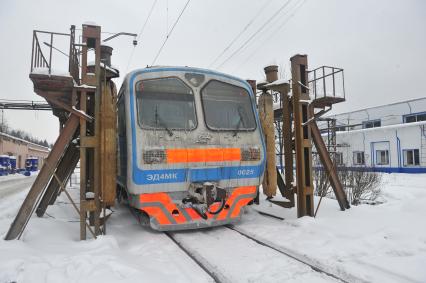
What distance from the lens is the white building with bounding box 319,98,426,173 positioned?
24781mm

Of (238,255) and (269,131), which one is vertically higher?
(269,131)

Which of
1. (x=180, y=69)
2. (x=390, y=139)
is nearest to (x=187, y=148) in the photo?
(x=180, y=69)

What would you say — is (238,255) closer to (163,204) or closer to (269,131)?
(163,204)

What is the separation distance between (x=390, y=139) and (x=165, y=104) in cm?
2528

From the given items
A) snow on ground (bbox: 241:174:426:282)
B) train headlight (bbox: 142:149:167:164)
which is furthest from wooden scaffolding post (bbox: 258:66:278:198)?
train headlight (bbox: 142:149:167:164)

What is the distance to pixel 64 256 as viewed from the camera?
4.28 m

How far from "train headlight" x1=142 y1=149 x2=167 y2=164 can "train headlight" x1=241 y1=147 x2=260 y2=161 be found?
1.60 m

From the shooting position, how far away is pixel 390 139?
26.8 meters

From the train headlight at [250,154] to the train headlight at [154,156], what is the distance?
1.60 m

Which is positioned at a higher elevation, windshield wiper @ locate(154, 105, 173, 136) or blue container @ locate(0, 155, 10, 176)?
windshield wiper @ locate(154, 105, 173, 136)

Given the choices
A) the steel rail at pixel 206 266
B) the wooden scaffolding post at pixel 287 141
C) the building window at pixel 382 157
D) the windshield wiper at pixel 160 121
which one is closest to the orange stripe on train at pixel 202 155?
the windshield wiper at pixel 160 121

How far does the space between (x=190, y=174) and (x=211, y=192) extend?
0.49 meters

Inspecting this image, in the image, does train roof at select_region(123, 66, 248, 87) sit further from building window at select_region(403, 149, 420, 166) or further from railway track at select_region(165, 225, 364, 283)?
building window at select_region(403, 149, 420, 166)

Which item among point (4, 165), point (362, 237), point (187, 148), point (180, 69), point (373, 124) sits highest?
point (373, 124)
